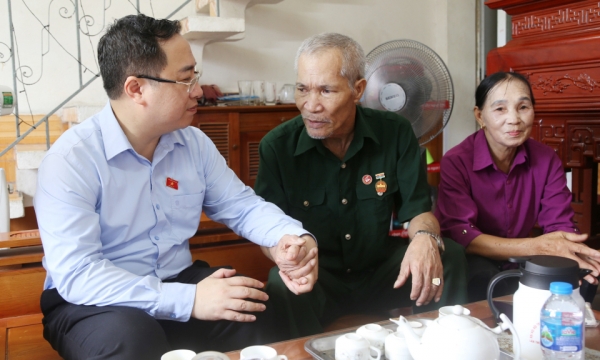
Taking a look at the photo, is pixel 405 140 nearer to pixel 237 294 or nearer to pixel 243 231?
pixel 243 231

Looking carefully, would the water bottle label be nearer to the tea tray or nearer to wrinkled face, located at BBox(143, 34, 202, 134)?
the tea tray

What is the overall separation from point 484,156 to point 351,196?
549mm

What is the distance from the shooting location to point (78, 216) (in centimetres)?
145

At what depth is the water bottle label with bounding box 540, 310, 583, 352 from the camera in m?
1.04

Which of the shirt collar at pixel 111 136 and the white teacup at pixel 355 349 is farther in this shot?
the shirt collar at pixel 111 136

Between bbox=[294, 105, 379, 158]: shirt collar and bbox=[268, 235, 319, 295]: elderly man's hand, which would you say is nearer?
bbox=[268, 235, 319, 295]: elderly man's hand

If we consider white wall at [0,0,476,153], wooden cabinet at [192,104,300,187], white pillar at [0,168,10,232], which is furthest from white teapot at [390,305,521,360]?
white wall at [0,0,476,153]

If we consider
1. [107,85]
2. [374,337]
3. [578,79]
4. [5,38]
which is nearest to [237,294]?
[374,337]

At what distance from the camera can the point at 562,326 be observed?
1044 millimetres

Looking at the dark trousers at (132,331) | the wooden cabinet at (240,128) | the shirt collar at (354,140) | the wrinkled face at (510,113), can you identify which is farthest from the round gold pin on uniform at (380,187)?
the wooden cabinet at (240,128)

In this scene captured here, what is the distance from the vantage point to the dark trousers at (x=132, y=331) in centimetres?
134

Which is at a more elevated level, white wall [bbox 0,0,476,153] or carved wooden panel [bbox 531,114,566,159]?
white wall [bbox 0,0,476,153]

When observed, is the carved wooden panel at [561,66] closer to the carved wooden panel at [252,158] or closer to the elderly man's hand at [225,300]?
the elderly man's hand at [225,300]

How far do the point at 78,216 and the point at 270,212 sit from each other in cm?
59
